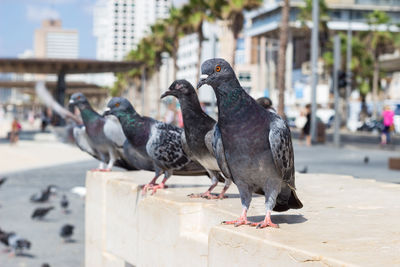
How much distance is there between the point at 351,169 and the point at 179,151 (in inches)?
356

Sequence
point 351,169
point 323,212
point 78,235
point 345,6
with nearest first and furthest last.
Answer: point 323,212
point 78,235
point 351,169
point 345,6

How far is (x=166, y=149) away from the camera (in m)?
5.99

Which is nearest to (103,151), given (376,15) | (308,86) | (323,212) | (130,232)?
(130,232)

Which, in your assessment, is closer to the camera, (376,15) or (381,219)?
(381,219)

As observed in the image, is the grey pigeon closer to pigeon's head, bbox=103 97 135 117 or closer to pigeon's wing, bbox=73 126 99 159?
pigeon's wing, bbox=73 126 99 159

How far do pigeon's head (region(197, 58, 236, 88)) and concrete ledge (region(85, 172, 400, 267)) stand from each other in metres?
1.00

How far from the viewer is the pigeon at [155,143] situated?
601 centimetres

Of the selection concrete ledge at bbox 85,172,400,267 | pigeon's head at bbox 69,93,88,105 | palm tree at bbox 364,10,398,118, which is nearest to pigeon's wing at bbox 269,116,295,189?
concrete ledge at bbox 85,172,400,267

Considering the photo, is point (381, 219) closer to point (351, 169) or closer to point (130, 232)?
point (130, 232)

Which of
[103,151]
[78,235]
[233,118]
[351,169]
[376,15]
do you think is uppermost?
[376,15]

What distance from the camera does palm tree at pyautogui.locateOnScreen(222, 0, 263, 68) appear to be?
1463 inches

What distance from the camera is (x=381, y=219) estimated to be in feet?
15.8

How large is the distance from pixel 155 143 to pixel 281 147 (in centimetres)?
218

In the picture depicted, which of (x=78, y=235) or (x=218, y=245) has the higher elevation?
(x=218, y=245)
